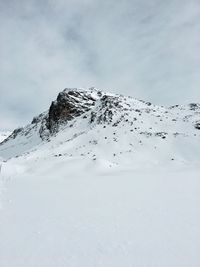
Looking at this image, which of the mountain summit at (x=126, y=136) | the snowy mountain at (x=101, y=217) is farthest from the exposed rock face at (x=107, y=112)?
the snowy mountain at (x=101, y=217)

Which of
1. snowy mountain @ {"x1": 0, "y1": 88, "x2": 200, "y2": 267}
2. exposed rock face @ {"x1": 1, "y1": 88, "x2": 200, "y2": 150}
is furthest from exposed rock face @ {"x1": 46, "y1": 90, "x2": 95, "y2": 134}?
snowy mountain @ {"x1": 0, "y1": 88, "x2": 200, "y2": 267}

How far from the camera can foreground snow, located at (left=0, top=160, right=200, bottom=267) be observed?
6.19 metres

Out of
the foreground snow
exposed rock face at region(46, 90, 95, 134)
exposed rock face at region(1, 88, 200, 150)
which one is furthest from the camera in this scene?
exposed rock face at region(46, 90, 95, 134)

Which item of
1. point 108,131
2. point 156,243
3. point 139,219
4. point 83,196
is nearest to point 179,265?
point 156,243

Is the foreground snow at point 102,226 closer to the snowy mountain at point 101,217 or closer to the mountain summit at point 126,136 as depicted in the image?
the snowy mountain at point 101,217

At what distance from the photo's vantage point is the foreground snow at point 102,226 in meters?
6.19

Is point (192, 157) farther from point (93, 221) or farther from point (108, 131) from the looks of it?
point (93, 221)

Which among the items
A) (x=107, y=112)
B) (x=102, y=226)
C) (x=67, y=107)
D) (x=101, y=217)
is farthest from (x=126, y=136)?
(x=102, y=226)

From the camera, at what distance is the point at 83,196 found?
12.4 metres

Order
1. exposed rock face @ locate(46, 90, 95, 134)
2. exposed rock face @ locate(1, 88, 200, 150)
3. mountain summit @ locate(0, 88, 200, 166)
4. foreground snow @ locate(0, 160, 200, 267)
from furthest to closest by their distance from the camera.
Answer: exposed rock face @ locate(46, 90, 95, 134) < exposed rock face @ locate(1, 88, 200, 150) < mountain summit @ locate(0, 88, 200, 166) < foreground snow @ locate(0, 160, 200, 267)

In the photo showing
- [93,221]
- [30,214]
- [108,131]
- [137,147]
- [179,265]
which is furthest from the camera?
[108,131]

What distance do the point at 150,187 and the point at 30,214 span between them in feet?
23.2

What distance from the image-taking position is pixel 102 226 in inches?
326

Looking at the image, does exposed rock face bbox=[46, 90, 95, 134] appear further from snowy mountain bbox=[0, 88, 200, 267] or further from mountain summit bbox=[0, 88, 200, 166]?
snowy mountain bbox=[0, 88, 200, 267]
